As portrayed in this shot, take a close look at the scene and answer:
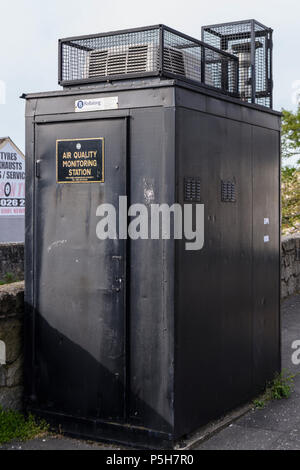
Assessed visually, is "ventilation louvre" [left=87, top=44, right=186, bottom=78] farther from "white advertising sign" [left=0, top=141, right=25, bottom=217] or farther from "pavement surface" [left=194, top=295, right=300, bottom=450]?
"white advertising sign" [left=0, top=141, right=25, bottom=217]

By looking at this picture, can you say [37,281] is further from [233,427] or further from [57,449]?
[233,427]

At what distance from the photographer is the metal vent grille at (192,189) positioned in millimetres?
5312

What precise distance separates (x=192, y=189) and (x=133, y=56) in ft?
4.11

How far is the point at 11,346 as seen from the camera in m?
5.78

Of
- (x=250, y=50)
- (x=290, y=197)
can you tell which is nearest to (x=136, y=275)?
(x=250, y=50)

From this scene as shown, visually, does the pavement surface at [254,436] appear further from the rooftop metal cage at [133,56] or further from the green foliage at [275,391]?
the rooftop metal cage at [133,56]

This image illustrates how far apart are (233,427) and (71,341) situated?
159 centimetres

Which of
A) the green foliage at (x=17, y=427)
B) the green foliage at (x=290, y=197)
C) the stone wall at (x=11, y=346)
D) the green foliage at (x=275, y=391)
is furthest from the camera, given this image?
the green foliage at (x=290, y=197)

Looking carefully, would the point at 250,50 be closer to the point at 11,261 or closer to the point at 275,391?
the point at 275,391

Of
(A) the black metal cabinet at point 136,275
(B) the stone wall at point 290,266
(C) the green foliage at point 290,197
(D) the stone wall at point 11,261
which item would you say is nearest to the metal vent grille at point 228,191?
(A) the black metal cabinet at point 136,275

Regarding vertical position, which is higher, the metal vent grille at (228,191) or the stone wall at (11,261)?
the metal vent grille at (228,191)

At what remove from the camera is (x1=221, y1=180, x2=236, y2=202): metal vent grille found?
19.4 feet

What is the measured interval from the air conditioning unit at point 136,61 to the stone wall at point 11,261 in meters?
12.4
